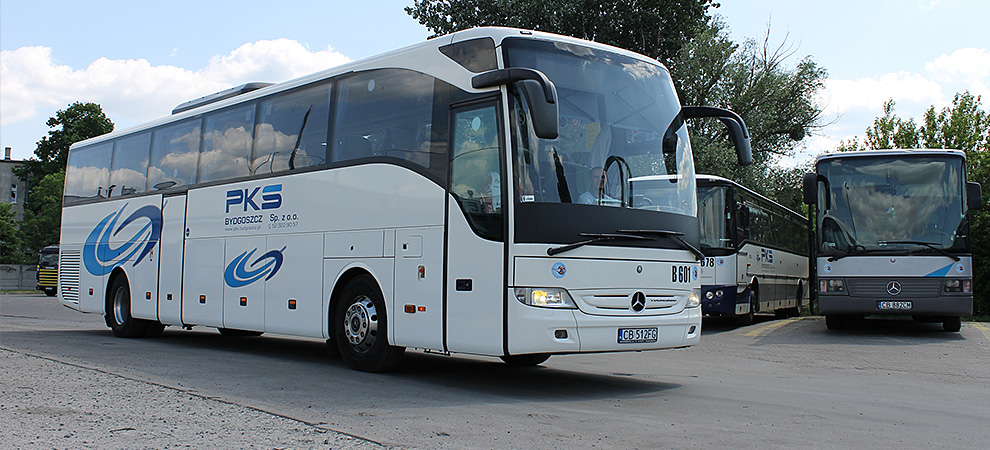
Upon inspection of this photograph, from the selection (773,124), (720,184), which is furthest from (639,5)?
(720,184)

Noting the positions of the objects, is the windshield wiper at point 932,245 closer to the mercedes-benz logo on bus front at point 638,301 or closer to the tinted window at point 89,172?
the mercedes-benz logo on bus front at point 638,301

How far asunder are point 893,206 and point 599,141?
1074cm

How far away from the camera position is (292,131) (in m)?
11.9

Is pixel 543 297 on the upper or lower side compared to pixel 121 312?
upper

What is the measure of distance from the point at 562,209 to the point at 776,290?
58.2 ft

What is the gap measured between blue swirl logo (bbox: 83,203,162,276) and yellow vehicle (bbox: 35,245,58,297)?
30.5m

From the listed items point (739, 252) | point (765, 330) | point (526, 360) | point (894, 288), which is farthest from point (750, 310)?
point (526, 360)

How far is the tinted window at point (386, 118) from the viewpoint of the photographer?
9641 millimetres

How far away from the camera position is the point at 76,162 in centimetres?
1798

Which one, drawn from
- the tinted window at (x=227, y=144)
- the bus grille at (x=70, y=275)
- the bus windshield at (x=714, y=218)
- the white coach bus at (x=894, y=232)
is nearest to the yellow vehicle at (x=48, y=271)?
the bus grille at (x=70, y=275)

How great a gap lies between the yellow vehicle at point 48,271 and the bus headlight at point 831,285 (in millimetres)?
38235

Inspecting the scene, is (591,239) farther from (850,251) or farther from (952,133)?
(952,133)

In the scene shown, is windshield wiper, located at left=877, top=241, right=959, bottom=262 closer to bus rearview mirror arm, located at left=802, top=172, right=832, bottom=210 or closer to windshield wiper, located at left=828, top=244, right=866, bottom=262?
windshield wiper, located at left=828, top=244, right=866, bottom=262

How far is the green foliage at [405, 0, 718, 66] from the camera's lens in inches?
1412
